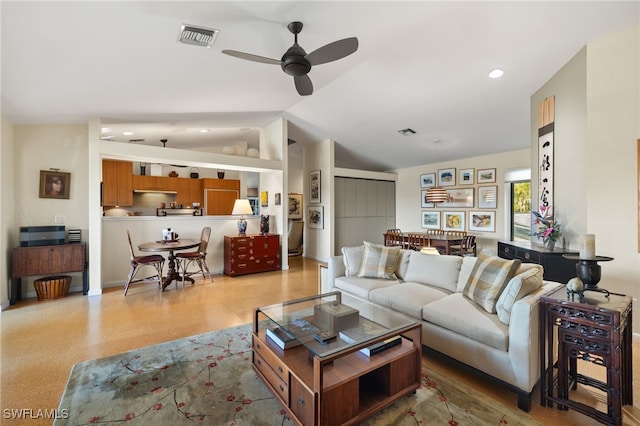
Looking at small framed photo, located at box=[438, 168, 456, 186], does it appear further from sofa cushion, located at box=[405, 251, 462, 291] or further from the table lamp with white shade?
the table lamp with white shade

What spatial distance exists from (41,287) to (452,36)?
20.5 feet

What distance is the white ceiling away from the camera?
2.40 meters

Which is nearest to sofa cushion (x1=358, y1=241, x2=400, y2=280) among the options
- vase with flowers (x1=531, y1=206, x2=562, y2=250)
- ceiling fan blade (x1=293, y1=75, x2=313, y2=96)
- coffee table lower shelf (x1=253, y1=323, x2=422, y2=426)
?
coffee table lower shelf (x1=253, y1=323, x2=422, y2=426)

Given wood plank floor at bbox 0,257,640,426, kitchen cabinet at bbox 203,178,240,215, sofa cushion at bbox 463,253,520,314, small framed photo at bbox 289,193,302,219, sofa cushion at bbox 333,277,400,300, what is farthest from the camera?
small framed photo at bbox 289,193,302,219

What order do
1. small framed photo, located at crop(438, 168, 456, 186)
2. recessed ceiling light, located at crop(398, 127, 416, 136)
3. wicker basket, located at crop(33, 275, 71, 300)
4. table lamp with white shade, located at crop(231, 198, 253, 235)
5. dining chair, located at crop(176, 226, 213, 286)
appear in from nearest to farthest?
wicker basket, located at crop(33, 275, 71, 300), dining chair, located at crop(176, 226, 213, 286), table lamp with white shade, located at crop(231, 198, 253, 235), recessed ceiling light, located at crop(398, 127, 416, 136), small framed photo, located at crop(438, 168, 456, 186)

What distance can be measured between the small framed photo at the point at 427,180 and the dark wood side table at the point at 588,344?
229 inches

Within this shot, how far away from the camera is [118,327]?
10.1 feet

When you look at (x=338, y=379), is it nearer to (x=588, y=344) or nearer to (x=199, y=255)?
(x=588, y=344)

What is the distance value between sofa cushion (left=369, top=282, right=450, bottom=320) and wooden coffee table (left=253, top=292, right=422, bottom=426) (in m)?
0.35

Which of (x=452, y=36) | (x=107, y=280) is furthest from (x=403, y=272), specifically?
(x=107, y=280)

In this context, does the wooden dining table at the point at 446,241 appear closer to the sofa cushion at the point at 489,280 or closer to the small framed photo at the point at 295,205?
the sofa cushion at the point at 489,280

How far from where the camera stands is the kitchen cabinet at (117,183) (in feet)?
21.9

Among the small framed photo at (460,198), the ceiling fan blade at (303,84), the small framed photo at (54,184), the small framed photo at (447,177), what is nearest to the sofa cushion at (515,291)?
the ceiling fan blade at (303,84)

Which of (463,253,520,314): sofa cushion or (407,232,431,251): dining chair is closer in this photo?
(463,253,520,314): sofa cushion
